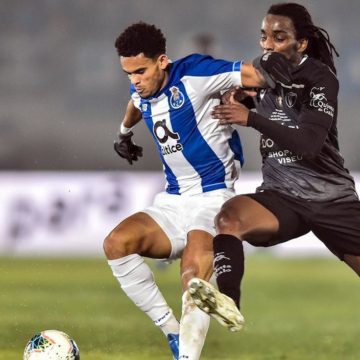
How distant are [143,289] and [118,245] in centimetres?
27

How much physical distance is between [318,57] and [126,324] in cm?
320

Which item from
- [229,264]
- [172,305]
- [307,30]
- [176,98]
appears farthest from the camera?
[172,305]

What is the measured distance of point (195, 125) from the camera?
16.1ft

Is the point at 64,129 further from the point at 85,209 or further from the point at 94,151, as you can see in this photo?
the point at 85,209

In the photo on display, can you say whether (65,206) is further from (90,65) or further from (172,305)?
(172,305)

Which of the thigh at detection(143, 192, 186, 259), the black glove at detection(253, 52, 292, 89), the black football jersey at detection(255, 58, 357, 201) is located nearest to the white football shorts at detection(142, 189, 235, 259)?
the thigh at detection(143, 192, 186, 259)

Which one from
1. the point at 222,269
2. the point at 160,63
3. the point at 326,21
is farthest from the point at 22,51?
the point at 222,269

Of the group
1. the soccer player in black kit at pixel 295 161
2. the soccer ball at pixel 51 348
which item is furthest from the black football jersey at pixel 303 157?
the soccer ball at pixel 51 348

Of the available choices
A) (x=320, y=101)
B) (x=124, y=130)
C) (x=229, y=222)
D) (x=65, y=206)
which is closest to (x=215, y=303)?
(x=229, y=222)

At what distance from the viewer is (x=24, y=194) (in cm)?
1122

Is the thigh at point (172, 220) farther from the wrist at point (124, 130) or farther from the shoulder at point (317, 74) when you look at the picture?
the shoulder at point (317, 74)

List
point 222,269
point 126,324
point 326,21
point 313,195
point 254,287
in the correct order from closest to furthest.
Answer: point 222,269, point 313,195, point 126,324, point 254,287, point 326,21

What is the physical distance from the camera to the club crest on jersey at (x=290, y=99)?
183 inches

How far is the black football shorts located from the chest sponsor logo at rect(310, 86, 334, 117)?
1.51 ft
